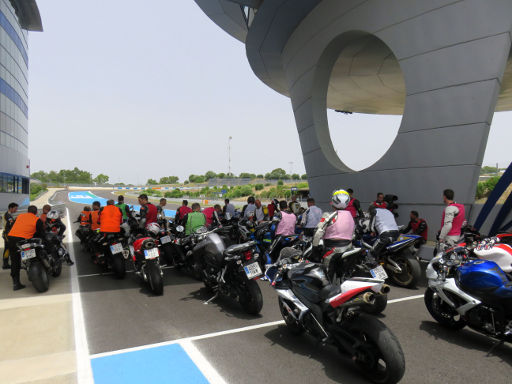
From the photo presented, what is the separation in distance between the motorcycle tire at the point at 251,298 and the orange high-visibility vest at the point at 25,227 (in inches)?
185

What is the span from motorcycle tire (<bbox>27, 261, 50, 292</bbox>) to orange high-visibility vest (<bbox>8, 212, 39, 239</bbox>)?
0.65 metres

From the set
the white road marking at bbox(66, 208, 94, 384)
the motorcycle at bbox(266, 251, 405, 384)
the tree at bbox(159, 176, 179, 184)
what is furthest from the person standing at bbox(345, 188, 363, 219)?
the tree at bbox(159, 176, 179, 184)

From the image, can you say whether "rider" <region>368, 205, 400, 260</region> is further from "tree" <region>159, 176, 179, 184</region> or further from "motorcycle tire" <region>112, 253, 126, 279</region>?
"tree" <region>159, 176, 179, 184</region>

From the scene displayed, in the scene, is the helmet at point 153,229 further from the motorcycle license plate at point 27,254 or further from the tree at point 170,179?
the tree at point 170,179

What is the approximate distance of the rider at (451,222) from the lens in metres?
6.58

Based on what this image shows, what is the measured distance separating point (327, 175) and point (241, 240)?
7090mm

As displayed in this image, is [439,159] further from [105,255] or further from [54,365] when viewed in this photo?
[54,365]

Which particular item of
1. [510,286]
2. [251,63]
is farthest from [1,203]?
[510,286]

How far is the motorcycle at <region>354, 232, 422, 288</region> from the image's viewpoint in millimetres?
6672

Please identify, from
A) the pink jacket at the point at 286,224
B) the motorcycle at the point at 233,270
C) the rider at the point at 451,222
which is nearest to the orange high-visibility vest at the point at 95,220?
the motorcycle at the point at 233,270

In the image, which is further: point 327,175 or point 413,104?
point 327,175

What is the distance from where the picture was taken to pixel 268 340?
4344 millimetres

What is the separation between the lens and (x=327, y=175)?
16.2 metres

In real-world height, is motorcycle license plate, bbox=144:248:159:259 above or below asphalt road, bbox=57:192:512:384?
above
